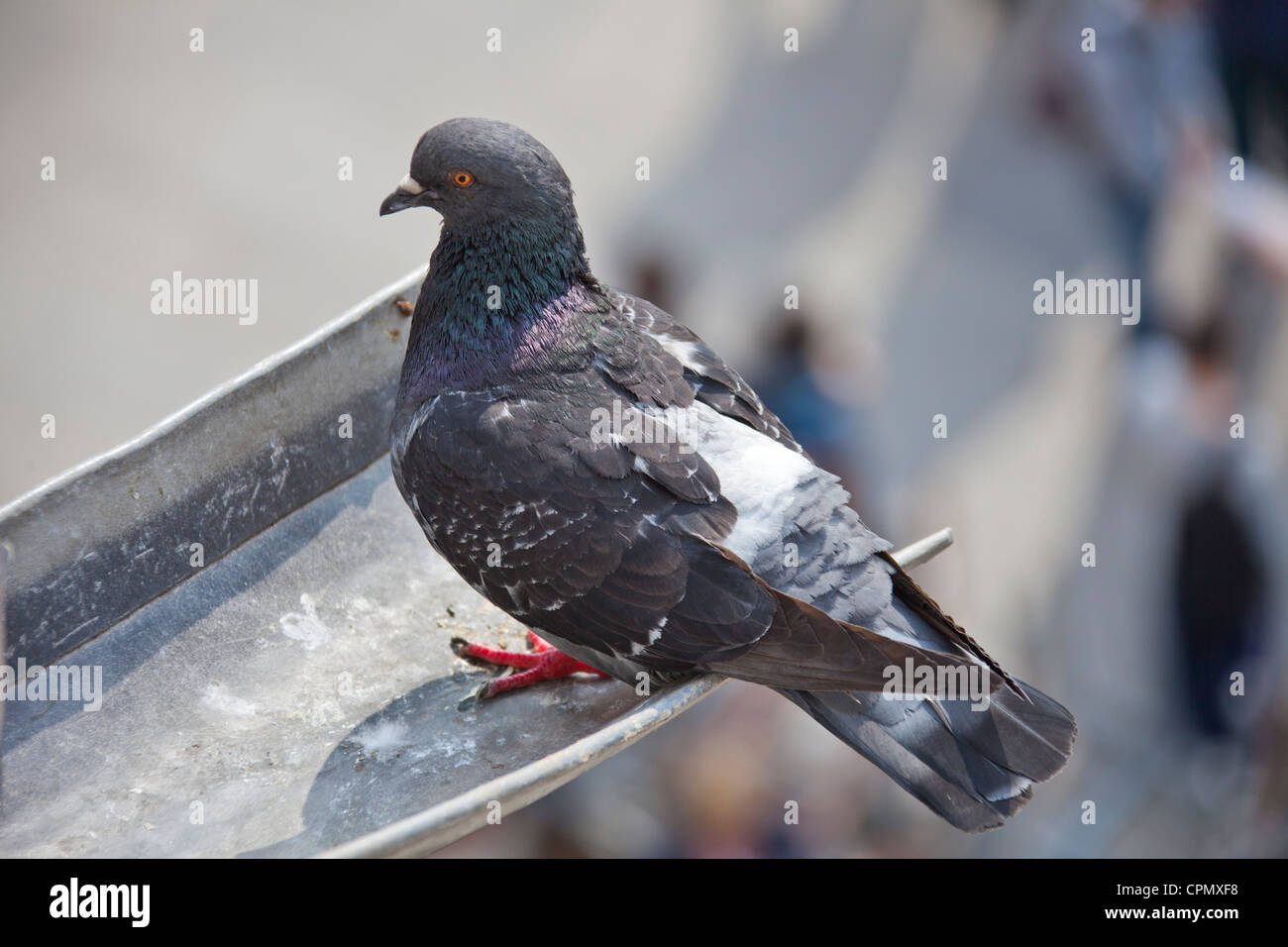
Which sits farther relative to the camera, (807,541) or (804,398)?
(804,398)

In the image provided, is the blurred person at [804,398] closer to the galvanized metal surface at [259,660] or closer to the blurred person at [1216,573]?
the blurred person at [1216,573]

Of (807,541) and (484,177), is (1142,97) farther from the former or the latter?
(484,177)

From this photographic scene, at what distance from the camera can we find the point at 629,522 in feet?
10.9

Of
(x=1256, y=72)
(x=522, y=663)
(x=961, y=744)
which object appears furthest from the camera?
(x=1256, y=72)

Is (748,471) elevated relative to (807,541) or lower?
elevated

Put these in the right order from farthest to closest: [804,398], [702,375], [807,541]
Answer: [804,398]
[702,375]
[807,541]

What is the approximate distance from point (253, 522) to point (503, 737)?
3.13 ft

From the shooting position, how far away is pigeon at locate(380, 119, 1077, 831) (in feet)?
10.7

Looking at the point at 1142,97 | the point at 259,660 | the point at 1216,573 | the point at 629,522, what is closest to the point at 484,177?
the point at 629,522

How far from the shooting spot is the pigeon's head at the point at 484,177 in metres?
3.47

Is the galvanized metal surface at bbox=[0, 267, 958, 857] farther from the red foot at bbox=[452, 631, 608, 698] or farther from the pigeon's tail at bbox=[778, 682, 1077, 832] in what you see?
the pigeon's tail at bbox=[778, 682, 1077, 832]

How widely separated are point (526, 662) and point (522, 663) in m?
0.01
